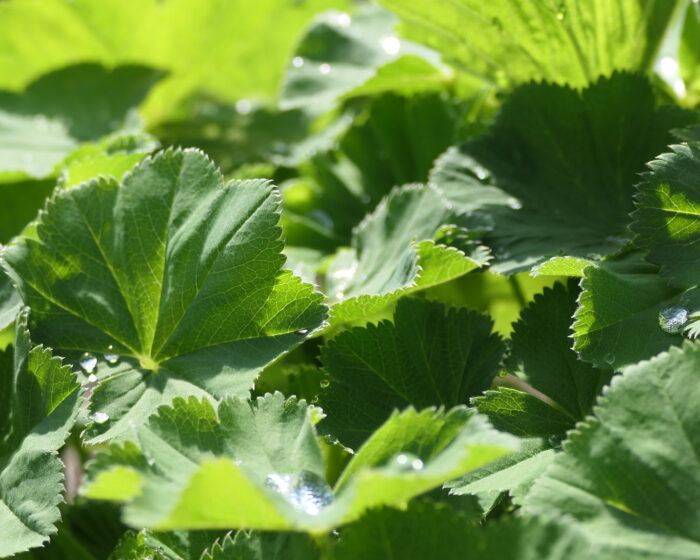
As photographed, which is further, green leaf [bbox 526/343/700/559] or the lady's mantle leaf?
the lady's mantle leaf

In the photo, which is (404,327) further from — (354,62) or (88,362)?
(354,62)

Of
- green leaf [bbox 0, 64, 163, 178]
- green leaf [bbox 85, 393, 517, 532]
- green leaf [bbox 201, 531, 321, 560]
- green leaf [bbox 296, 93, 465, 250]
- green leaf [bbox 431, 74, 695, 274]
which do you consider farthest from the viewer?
green leaf [bbox 0, 64, 163, 178]

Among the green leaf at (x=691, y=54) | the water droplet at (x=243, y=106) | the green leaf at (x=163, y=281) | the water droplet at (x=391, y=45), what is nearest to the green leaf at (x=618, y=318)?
the green leaf at (x=163, y=281)

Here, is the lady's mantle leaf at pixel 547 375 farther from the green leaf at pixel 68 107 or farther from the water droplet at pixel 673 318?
the green leaf at pixel 68 107

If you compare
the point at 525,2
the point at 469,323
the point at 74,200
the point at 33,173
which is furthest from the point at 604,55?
the point at 33,173

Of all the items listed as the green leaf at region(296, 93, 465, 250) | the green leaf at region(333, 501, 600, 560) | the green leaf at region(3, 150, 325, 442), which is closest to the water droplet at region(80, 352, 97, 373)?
the green leaf at region(3, 150, 325, 442)

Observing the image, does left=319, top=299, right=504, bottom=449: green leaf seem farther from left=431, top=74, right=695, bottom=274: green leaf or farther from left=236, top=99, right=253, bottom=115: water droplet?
left=236, top=99, right=253, bottom=115: water droplet
